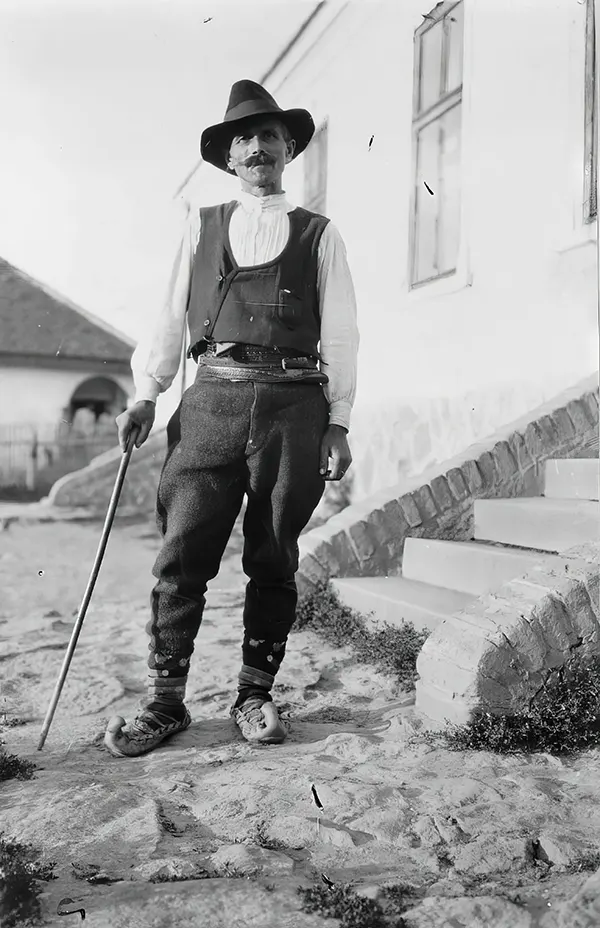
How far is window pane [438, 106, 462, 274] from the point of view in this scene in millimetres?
3033

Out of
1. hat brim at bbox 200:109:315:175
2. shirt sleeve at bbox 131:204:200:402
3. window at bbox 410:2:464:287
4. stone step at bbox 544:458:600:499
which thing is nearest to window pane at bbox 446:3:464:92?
window at bbox 410:2:464:287

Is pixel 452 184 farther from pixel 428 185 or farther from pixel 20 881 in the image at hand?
pixel 20 881

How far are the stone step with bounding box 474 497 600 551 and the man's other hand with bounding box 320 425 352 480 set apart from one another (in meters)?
1.19

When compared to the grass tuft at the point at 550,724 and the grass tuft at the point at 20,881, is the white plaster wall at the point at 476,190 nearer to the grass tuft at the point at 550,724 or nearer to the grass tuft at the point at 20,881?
the grass tuft at the point at 550,724

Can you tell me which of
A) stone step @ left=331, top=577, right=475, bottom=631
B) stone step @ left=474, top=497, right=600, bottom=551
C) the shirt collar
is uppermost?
the shirt collar

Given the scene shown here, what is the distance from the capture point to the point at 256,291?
2.48 m

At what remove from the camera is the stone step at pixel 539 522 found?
3.42 meters

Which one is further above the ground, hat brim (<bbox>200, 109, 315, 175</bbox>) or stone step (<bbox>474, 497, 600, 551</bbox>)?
hat brim (<bbox>200, 109, 315, 175</bbox>)

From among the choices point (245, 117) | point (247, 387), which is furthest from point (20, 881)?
point (245, 117)

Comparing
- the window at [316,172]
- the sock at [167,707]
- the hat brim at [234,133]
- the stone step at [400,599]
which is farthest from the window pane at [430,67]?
the sock at [167,707]

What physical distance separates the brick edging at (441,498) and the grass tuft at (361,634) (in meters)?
0.18

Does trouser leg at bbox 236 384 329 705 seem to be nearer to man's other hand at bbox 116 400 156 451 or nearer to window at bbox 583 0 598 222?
man's other hand at bbox 116 400 156 451

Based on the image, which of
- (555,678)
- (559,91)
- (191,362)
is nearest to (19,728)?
(191,362)

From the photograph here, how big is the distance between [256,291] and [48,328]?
3.08 feet
